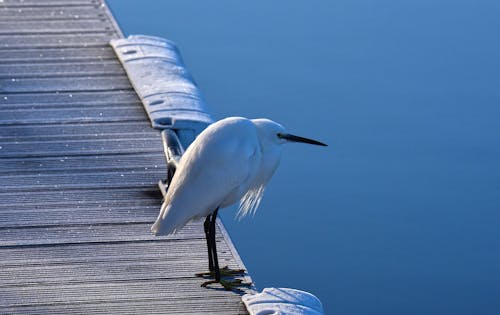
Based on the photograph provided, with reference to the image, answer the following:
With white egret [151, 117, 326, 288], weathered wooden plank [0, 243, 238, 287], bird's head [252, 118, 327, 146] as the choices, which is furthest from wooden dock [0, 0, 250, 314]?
bird's head [252, 118, 327, 146]

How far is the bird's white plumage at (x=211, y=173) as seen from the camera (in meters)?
3.79

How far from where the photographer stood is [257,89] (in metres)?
7.65

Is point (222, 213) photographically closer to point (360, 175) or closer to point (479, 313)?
point (360, 175)

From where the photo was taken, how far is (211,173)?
384 centimetres

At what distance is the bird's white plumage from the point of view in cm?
379

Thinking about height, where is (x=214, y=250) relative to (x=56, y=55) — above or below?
above

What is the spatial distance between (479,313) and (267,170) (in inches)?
71.4

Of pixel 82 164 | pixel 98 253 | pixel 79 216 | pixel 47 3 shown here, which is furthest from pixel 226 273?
pixel 47 3

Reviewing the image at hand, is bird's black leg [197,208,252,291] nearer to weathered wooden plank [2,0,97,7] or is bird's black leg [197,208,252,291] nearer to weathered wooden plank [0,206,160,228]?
weathered wooden plank [0,206,160,228]

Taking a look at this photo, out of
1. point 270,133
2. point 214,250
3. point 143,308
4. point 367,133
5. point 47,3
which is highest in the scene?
point 270,133

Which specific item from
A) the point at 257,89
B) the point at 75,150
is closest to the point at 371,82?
the point at 257,89

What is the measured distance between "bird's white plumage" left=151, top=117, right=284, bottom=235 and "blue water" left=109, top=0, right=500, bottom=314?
67.0 inches

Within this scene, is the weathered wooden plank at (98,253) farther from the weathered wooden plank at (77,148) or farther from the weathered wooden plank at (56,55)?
the weathered wooden plank at (56,55)

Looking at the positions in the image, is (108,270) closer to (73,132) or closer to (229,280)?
(229,280)
